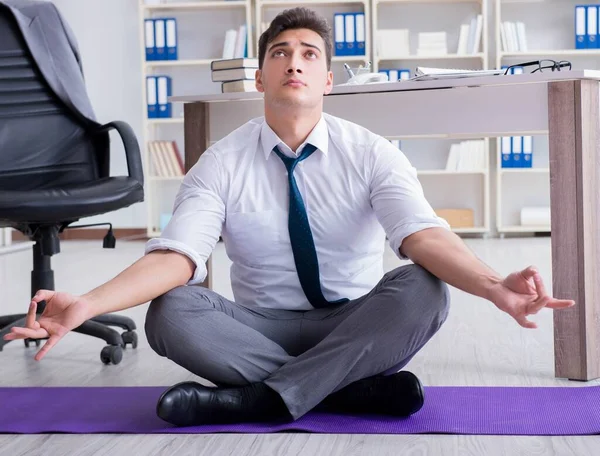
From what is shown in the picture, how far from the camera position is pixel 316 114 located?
1.99 m

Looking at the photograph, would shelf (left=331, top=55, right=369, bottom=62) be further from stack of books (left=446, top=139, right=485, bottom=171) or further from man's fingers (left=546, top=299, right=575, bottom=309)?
man's fingers (left=546, top=299, right=575, bottom=309)

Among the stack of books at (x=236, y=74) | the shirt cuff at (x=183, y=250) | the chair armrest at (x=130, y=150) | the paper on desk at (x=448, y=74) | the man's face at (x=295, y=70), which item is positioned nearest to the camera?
the shirt cuff at (x=183, y=250)

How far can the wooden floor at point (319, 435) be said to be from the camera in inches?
63.0

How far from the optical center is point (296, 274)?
1.98 m

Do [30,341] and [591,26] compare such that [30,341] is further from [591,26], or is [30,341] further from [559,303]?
[591,26]

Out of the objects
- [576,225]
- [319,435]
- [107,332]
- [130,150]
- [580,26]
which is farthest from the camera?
[580,26]

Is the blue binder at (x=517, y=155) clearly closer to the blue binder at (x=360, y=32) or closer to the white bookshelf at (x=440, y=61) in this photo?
the white bookshelf at (x=440, y=61)

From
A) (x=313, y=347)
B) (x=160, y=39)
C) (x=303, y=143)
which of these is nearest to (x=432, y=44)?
(x=160, y=39)

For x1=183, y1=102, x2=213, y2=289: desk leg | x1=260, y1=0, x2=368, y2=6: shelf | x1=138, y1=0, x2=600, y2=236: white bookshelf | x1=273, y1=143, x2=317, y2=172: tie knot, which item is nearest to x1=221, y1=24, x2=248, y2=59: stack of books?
x1=138, y1=0, x2=600, y2=236: white bookshelf

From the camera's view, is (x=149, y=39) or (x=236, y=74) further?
(x=149, y=39)

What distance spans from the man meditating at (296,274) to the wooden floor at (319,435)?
12 centimetres

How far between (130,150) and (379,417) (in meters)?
A: 1.38

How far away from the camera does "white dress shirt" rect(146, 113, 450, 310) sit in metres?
1.96

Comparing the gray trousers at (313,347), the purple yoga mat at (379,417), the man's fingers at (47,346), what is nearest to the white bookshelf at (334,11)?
the purple yoga mat at (379,417)
